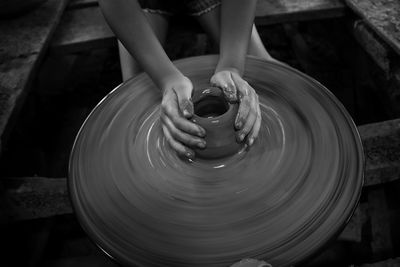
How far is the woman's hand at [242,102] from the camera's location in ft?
3.58

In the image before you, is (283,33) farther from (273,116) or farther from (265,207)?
(265,207)

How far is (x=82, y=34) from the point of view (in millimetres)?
1861

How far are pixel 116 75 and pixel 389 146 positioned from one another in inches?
65.5

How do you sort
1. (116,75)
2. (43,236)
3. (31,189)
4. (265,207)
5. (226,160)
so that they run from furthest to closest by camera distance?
(116,75)
(43,236)
(31,189)
(226,160)
(265,207)

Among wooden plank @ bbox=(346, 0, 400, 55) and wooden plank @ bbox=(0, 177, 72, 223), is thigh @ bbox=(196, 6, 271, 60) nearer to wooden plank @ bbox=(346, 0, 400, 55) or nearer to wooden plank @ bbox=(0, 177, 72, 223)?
wooden plank @ bbox=(346, 0, 400, 55)

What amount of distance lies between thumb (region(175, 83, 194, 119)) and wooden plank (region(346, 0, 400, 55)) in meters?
0.76

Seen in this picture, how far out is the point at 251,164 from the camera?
1.09 metres

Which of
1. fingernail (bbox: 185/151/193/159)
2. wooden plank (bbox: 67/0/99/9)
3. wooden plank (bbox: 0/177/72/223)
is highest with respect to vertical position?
fingernail (bbox: 185/151/193/159)

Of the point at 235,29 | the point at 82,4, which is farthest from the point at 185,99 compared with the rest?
the point at 82,4

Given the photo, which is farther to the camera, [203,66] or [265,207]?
[203,66]

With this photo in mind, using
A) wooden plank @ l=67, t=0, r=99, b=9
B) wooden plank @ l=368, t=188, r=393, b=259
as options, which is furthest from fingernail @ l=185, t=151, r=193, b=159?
wooden plank @ l=67, t=0, r=99, b=9

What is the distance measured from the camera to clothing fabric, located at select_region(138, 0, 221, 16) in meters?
1.62

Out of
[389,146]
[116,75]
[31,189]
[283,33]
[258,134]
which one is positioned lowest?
[116,75]

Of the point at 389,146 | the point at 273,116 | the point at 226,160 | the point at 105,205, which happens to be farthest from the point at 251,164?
the point at 389,146
